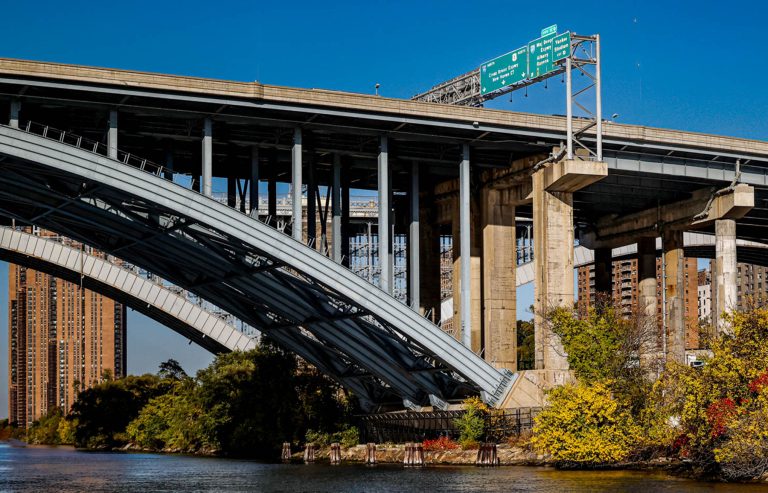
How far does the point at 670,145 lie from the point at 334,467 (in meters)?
22.2

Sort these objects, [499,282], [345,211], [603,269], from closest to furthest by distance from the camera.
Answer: [499,282], [345,211], [603,269]

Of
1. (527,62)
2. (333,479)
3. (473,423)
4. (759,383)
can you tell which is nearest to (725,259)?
(527,62)

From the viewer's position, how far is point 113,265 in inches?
3292

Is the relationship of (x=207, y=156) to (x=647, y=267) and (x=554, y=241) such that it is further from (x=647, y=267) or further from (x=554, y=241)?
(x=647, y=267)

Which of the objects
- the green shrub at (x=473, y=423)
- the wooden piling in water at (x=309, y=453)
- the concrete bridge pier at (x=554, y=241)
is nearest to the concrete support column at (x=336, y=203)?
the concrete bridge pier at (x=554, y=241)

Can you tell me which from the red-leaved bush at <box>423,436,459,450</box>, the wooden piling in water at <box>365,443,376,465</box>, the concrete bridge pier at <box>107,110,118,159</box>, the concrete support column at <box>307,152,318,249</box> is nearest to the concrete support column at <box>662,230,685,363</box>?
the red-leaved bush at <box>423,436,459,450</box>

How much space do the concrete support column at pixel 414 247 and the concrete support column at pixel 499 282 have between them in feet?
14.4

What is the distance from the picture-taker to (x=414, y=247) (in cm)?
5975

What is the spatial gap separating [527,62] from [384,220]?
12738 millimetres

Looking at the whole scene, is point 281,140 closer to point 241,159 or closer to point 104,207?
point 241,159

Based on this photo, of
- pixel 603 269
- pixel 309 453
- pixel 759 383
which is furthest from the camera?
pixel 603 269

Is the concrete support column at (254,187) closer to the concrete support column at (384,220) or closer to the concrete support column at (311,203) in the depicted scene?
the concrete support column at (311,203)

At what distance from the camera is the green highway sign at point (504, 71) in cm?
6350

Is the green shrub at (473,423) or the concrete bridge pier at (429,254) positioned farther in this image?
the concrete bridge pier at (429,254)
